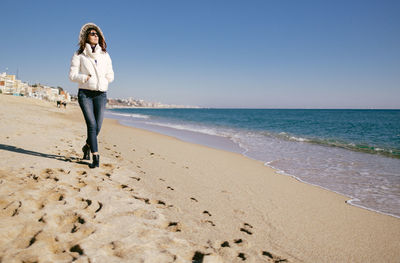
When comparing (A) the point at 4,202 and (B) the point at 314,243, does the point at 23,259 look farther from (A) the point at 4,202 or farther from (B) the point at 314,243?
(B) the point at 314,243

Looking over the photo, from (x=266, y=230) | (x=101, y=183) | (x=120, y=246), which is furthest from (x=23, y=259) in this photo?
(x=266, y=230)

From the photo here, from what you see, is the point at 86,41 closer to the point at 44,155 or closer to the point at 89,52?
the point at 89,52

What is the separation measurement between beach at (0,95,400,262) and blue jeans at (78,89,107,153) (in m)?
0.56

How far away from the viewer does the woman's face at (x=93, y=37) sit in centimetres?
346

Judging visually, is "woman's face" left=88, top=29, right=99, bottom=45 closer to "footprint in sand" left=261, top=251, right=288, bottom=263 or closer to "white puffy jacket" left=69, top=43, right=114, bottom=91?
"white puffy jacket" left=69, top=43, right=114, bottom=91

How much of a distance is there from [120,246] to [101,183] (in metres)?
1.50

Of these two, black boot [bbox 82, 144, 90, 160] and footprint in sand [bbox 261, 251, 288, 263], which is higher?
black boot [bbox 82, 144, 90, 160]

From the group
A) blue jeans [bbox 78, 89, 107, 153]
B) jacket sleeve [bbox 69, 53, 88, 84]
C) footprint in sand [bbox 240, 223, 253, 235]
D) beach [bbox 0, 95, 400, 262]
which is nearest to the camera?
beach [bbox 0, 95, 400, 262]

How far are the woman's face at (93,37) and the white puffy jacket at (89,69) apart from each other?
2.9 inches

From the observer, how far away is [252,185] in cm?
446

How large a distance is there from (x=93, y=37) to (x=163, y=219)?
293cm

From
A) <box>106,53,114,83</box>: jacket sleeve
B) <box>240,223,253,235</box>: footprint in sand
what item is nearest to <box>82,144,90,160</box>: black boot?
<box>106,53,114,83</box>: jacket sleeve

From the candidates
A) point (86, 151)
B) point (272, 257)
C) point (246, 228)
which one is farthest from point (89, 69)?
point (272, 257)

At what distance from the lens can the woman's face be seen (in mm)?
3455
